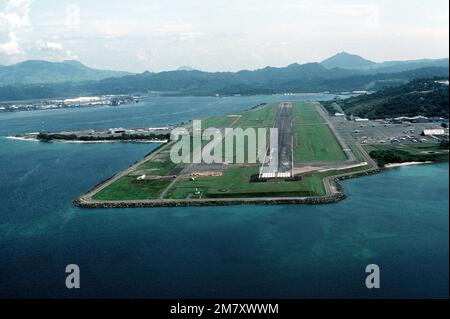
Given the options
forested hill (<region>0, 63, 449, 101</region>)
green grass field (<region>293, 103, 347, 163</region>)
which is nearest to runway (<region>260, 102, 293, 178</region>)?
green grass field (<region>293, 103, 347, 163</region>)

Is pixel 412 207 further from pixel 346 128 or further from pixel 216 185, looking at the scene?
pixel 346 128

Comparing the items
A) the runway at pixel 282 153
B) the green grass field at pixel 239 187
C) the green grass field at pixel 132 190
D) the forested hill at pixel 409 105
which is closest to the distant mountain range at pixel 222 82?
the forested hill at pixel 409 105

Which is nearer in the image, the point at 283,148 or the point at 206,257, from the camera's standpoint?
the point at 206,257

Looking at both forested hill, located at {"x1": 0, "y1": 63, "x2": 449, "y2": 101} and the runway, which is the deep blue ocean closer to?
the runway

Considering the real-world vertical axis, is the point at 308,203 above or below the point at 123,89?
below

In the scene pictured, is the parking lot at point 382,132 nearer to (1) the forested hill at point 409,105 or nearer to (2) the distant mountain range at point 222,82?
(1) the forested hill at point 409,105

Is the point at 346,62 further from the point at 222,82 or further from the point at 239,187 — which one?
the point at 239,187

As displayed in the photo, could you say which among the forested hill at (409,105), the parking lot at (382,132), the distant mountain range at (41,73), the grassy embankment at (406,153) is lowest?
the grassy embankment at (406,153)

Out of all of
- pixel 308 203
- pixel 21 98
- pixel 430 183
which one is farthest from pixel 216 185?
pixel 21 98
